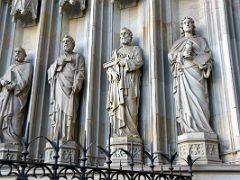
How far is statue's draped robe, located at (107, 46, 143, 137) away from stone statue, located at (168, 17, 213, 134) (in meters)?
0.66

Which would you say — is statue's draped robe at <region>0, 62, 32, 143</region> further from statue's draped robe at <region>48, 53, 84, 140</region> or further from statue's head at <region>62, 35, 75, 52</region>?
statue's head at <region>62, 35, 75, 52</region>

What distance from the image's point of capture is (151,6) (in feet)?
23.0

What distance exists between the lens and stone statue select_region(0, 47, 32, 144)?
7.06 meters

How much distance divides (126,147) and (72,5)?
3667mm

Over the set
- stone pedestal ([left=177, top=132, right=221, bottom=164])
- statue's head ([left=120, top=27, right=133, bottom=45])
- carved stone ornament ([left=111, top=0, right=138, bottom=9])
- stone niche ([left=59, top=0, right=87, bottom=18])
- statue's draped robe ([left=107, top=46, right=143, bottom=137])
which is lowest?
stone pedestal ([left=177, top=132, right=221, bottom=164])

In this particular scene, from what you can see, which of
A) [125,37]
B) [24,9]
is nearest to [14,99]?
[24,9]

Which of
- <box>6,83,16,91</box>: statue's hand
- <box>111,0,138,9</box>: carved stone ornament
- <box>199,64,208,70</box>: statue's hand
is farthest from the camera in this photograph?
<box>111,0,138,9</box>: carved stone ornament

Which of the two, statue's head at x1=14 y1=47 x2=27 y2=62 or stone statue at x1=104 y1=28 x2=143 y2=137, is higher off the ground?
statue's head at x1=14 y1=47 x2=27 y2=62

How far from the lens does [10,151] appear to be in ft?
22.4

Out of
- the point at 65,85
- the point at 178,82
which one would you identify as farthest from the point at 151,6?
the point at 65,85

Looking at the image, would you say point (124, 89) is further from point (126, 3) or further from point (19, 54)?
point (19, 54)

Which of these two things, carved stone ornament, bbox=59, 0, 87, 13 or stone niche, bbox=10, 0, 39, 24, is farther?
stone niche, bbox=10, 0, 39, 24

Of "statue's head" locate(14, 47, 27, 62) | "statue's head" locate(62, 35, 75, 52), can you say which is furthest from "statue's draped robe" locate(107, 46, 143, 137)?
"statue's head" locate(14, 47, 27, 62)

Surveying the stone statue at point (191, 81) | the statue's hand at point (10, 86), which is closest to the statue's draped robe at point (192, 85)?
the stone statue at point (191, 81)
